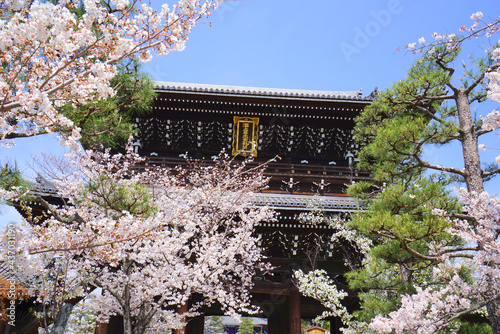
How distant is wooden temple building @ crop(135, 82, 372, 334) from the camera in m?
10.8

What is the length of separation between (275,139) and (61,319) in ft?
27.4

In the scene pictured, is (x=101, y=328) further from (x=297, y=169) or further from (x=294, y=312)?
(x=297, y=169)

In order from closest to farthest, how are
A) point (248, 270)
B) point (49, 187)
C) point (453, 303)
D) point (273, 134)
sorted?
point (453, 303) < point (49, 187) < point (248, 270) < point (273, 134)

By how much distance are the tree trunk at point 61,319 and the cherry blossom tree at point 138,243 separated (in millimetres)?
41

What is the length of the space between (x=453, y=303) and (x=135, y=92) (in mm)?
6046

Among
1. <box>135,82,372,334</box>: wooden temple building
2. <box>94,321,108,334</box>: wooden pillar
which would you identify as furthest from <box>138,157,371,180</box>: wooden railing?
<box>94,321,108,334</box>: wooden pillar

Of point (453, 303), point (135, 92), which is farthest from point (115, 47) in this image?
point (453, 303)

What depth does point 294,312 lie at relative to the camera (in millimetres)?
9164

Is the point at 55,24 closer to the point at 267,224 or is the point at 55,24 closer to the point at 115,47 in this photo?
the point at 115,47

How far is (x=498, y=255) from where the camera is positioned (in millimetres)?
4766

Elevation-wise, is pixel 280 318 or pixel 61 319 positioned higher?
pixel 61 319

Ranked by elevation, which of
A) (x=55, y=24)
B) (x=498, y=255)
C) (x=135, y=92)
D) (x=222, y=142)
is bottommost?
(x=498, y=255)

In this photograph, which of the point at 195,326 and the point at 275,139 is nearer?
the point at 195,326

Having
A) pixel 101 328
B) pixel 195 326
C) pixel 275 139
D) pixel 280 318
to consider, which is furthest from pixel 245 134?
pixel 101 328
